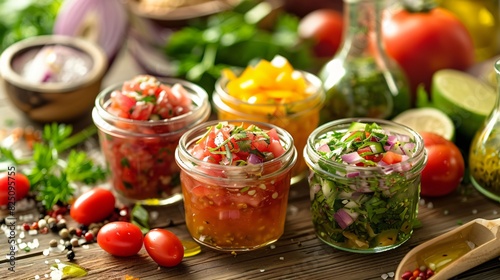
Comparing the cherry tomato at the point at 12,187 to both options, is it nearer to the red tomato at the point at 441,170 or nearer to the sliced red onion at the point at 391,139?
the sliced red onion at the point at 391,139

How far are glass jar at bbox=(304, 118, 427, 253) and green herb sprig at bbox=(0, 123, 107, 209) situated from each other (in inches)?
38.3

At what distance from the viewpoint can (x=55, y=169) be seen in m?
3.12

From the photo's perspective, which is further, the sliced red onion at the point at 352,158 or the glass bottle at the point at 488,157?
the glass bottle at the point at 488,157

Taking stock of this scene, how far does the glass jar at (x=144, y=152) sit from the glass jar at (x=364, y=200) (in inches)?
20.7

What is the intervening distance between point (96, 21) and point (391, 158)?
2.18 m

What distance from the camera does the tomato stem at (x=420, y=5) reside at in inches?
145

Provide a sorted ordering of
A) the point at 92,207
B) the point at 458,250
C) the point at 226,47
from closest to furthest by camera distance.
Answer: the point at 458,250, the point at 92,207, the point at 226,47

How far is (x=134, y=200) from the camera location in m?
2.83

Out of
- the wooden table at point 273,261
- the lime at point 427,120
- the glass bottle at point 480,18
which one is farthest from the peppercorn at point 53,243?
the glass bottle at point 480,18

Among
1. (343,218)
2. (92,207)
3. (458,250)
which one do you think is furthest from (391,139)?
(92,207)

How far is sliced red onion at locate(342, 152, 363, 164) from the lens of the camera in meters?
2.37

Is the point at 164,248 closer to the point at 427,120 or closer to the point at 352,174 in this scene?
the point at 352,174

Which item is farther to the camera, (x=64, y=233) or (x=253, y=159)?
(x=64, y=233)

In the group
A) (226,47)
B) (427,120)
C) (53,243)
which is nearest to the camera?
(53,243)
